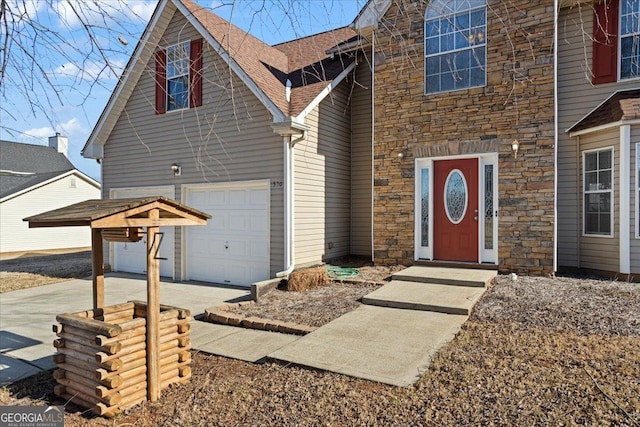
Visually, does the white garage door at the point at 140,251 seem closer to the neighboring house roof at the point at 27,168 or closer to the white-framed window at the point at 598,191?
the white-framed window at the point at 598,191

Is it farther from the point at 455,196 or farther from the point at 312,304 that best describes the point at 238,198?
the point at 455,196

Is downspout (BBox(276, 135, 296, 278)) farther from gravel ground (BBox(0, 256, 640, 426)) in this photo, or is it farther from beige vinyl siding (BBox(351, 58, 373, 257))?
gravel ground (BBox(0, 256, 640, 426))

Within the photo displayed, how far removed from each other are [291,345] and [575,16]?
9.30 metres

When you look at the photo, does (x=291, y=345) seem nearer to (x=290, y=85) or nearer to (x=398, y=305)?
(x=398, y=305)

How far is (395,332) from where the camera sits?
5.38 metres

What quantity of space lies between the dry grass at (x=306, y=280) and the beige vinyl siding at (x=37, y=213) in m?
16.5

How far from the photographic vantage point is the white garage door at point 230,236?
9555 millimetres

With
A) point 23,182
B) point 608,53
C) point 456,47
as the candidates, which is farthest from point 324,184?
point 23,182

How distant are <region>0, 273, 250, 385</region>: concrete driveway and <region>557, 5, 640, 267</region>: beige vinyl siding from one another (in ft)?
23.1

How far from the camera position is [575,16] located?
9.09m

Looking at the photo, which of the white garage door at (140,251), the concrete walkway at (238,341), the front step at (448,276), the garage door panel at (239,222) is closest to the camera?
the concrete walkway at (238,341)

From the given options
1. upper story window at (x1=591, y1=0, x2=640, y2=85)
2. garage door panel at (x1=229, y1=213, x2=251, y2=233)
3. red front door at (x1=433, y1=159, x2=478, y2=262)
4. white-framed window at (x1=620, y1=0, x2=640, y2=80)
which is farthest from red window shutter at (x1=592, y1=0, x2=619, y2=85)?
garage door panel at (x1=229, y1=213, x2=251, y2=233)

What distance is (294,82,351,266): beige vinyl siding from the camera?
31.0 feet

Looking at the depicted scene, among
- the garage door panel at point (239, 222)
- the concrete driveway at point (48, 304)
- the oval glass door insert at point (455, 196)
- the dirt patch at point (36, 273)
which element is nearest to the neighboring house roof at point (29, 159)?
the dirt patch at point (36, 273)
